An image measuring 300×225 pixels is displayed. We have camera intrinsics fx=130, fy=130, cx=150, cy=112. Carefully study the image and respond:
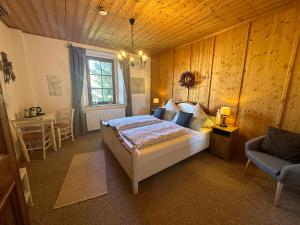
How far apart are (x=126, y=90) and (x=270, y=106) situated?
154 inches

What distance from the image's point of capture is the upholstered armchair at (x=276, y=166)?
5.17ft

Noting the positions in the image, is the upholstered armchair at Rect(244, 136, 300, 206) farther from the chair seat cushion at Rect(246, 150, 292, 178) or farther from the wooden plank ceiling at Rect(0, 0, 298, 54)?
the wooden plank ceiling at Rect(0, 0, 298, 54)

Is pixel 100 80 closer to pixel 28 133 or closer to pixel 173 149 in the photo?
pixel 28 133

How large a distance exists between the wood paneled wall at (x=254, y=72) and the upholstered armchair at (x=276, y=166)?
1.97 ft

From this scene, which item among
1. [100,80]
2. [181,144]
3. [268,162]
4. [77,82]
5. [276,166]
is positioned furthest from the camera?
[100,80]

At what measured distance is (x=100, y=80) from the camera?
447cm

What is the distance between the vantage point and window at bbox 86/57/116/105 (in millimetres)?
4270

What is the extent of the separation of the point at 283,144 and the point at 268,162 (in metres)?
0.42

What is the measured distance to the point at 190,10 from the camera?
2225 millimetres

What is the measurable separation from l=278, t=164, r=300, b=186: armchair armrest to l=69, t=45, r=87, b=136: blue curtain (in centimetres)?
446

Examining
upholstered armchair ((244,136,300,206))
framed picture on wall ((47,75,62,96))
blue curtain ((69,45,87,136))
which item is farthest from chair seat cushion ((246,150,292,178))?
framed picture on wall ((47,75,62,96))

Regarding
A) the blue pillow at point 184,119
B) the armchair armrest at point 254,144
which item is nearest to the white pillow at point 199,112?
the blue pillow at point 184,119

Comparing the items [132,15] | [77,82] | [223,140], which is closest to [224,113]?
[223,140]

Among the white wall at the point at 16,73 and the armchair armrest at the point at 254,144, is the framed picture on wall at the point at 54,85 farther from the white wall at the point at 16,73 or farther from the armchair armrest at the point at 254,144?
the armchair armrest at the point at 254,144
